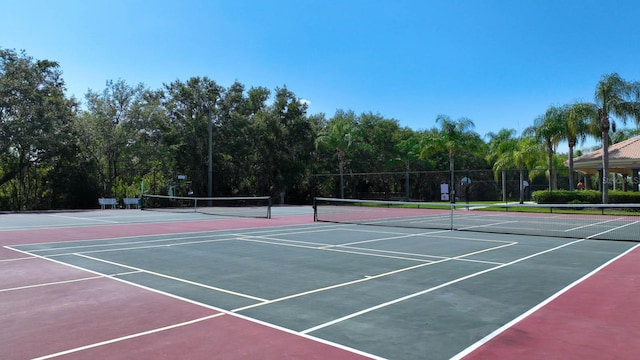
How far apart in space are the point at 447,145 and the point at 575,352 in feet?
120

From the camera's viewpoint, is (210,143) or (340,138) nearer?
(210,143)

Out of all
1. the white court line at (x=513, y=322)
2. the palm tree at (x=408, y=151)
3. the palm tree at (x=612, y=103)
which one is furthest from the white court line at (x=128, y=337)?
the palm tree at (x=408, y=151)

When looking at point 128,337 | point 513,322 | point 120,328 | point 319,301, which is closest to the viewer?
point 128,337

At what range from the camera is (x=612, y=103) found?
96.2 feet

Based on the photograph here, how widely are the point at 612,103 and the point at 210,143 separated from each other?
28.8 meters

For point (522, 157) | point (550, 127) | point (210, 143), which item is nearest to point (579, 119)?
point (550, 127)

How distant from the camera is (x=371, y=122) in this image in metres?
52.4

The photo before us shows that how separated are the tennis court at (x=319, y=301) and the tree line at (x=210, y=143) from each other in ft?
80.6

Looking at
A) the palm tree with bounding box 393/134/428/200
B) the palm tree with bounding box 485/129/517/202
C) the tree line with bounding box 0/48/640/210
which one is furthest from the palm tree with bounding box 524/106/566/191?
the palm tree with bounding box 393/134/428/200

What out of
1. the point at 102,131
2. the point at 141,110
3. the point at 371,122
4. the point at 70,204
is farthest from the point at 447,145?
the point at 70,204

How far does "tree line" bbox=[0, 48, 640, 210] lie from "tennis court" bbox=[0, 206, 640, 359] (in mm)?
24560

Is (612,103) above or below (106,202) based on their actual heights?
above

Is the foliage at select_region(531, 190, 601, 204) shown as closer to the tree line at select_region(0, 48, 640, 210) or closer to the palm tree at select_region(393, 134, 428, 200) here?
the tree line at select_region(0, 48, 640, 210)

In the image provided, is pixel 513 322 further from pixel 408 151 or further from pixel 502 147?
pixel 408 151
